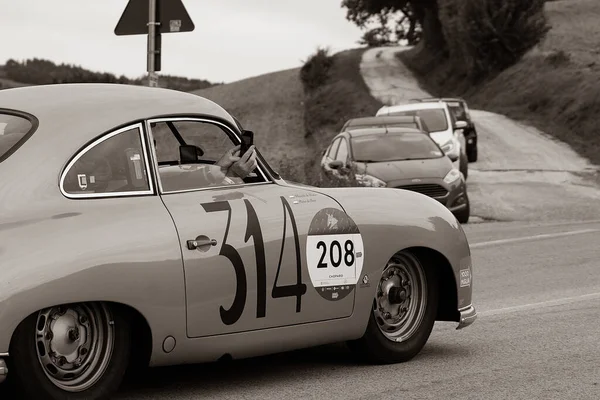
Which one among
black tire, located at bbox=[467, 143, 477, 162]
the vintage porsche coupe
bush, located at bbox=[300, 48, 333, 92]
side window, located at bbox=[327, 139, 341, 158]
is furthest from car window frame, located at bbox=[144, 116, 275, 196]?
bush, located at bbox=[300, 48, 333, 92]

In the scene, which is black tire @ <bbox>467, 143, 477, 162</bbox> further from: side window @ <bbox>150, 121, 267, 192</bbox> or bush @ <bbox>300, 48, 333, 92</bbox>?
bush @ <bbox>300, 48, 333, 92</bbox>

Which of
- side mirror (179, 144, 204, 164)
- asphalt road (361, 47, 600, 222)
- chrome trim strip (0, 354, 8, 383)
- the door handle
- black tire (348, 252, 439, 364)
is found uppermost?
side mirror (179, 144, 204, 164)

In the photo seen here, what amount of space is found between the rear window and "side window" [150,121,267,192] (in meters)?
0.70

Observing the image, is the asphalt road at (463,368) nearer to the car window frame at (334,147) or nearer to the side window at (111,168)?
the side window at (111,168)

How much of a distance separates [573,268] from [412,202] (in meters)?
5.60

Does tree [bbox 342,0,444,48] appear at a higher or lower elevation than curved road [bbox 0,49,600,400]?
higher

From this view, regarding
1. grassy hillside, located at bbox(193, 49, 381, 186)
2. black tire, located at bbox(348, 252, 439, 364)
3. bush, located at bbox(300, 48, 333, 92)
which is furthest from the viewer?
bush, located at bbox(300, 48, 333, 92)

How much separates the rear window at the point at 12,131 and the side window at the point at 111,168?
0.85 feet

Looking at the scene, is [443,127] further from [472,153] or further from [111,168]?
[111,168]

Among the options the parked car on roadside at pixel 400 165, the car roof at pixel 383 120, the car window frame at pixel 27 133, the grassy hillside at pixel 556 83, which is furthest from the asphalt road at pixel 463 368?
the grassy hillside at pixel 556 83

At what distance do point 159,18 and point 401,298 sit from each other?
17.7ft

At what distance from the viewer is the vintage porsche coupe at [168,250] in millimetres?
5637

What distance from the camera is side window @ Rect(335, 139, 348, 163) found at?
783 inches

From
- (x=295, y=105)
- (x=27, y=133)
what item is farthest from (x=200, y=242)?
(x=295, y=105)
